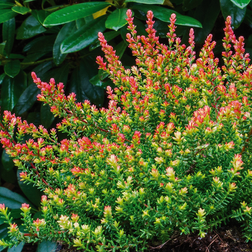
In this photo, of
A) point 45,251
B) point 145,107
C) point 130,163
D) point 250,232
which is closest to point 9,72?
point 45,251

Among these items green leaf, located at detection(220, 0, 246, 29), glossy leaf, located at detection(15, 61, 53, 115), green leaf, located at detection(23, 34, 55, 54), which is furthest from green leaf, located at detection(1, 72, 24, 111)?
green leaf, located at detection(220, 0, 246, 29)

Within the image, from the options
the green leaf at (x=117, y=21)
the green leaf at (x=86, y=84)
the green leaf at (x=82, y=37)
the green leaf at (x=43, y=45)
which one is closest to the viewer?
the green leaf at (x=117, y=21)

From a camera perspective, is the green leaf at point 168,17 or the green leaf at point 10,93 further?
the green leaf at point 10,93

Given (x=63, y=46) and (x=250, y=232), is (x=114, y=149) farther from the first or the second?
(x=63, y=46)

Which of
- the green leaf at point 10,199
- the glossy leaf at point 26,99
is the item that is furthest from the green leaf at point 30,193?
the glossy leaf at point 26,99

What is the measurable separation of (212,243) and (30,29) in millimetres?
1686

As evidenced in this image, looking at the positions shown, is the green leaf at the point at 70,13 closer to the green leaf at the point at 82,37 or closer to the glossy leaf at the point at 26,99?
the green leaf at the point at 82,37

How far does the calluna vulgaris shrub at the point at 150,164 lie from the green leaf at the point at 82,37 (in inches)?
15.3

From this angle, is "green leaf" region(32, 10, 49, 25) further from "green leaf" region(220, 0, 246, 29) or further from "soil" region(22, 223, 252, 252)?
"soil" region(22, 223, 252, 252)

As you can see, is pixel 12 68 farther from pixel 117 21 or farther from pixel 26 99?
pixel 117 21

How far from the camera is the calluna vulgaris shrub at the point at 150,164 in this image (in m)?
0.65

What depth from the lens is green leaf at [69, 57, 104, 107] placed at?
1.81 m

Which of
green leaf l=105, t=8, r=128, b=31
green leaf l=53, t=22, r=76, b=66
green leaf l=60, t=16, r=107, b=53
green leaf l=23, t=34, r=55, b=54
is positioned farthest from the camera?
green leaf l=23, t=34, r=55, b=54

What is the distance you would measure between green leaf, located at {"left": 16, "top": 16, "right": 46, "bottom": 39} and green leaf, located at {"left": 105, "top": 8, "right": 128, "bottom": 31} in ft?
2.16
